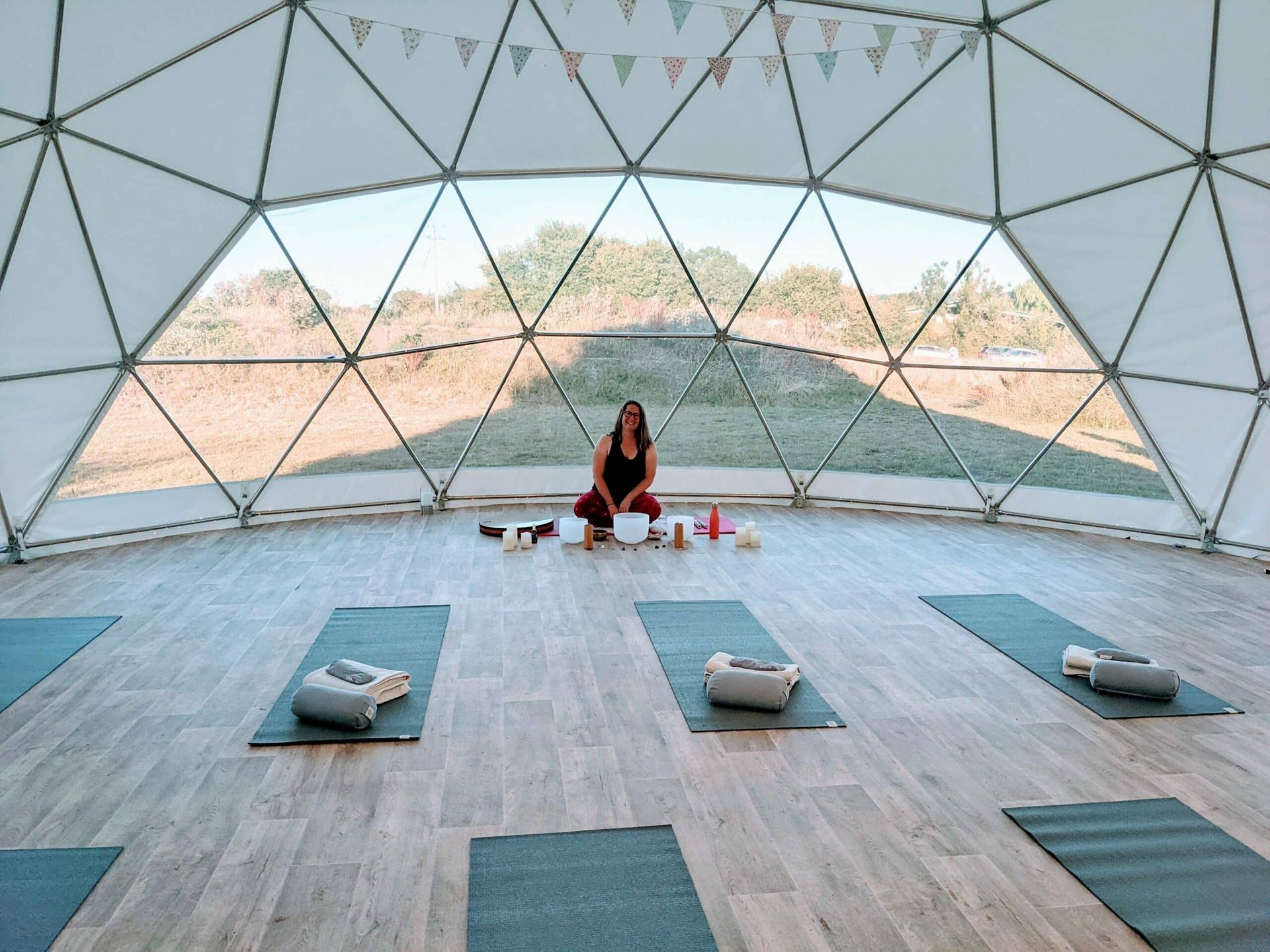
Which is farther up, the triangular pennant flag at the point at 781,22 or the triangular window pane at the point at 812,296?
the triangular pennant flag at the point at 781,22

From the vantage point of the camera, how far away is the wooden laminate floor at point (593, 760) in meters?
4.02

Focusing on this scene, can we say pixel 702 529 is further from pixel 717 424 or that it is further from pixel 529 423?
pixel 717 424

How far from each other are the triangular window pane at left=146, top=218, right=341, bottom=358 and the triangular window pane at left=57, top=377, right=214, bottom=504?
121 centimetres

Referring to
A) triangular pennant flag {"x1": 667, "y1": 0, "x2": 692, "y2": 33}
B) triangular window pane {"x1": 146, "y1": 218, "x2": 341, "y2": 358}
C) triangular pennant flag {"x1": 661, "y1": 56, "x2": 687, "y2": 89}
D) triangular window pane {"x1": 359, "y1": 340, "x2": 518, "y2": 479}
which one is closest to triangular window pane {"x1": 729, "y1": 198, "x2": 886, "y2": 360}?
triangular window pane {"x1": 359, "y1": 340, "x2": 518, "y2": 479}

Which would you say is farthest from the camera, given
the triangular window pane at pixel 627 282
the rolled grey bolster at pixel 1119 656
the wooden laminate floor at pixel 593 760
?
the triangular window pane at pixel 627 282

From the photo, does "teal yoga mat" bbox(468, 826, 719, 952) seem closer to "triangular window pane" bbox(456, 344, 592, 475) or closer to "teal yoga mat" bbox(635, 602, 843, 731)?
"teal yoga mat" bbox(635, 602, 843, 731)

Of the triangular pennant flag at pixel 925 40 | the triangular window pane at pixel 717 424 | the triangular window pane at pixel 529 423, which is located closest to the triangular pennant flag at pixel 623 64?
the triangular pennant flag at pixel 925 40

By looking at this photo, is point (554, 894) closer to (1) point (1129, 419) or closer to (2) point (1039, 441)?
(1) point (1129, 419)

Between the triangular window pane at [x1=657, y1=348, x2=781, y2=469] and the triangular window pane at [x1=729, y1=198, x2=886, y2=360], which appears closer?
the triangular window pane at [x1=657, y1=348, x2=781, y2=469]

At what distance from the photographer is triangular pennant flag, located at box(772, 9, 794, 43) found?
8.07 metres

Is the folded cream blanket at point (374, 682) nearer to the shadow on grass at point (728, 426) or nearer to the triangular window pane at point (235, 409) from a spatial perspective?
the shadow on grass at point (728, 426)

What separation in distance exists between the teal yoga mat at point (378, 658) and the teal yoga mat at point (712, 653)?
63.3 inches

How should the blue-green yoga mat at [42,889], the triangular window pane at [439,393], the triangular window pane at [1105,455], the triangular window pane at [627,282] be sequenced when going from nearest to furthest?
the blue-green yoga mat at [42,889]
the triangular window pane at [439,393]
the triangular window pane at [627,282]
the triangular window pane at [1105,455]

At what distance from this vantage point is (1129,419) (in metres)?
10.9
